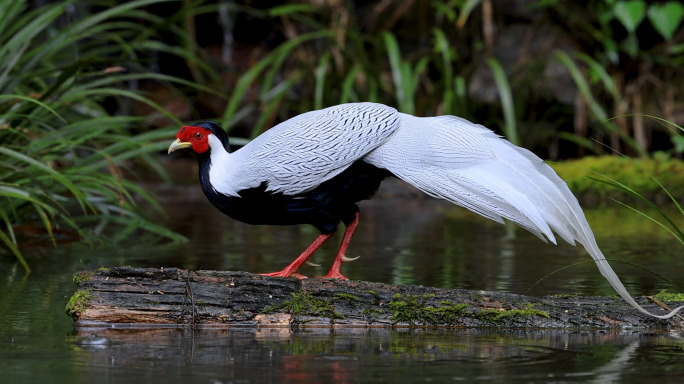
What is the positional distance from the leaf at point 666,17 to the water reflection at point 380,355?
991 centimetres

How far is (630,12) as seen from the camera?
13.5 m

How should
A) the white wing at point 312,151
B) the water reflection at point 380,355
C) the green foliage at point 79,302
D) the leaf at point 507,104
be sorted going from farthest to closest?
the leaf at point 507,104, the white wing at point 312,151, the green foliage at point 79,302, the water reflection at point 380,355

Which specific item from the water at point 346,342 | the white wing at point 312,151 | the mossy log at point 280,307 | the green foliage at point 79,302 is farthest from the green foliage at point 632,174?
the green foliage at point 79,302

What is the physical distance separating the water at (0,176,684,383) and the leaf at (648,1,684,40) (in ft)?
22.2

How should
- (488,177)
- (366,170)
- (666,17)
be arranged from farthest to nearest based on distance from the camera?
1. (666,17)
2. (366,170)
3. (488,177)

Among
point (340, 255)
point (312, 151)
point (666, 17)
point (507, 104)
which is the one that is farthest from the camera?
point (666, 17)

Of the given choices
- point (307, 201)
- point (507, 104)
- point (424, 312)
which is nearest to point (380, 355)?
point (424, 312)

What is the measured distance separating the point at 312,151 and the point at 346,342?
1.03 m

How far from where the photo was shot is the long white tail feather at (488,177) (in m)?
4.49

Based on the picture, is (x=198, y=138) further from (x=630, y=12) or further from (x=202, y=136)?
(x=630, y=12)

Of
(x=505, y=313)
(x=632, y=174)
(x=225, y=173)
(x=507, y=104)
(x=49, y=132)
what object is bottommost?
(x=505, y=313)

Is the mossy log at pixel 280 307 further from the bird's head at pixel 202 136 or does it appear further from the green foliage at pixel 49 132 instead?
the green foliage at pixel 49 132

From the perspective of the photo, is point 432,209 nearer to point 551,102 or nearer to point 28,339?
point 551,102

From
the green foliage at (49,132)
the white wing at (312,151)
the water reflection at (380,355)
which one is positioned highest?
the green foliage at (49,132)
